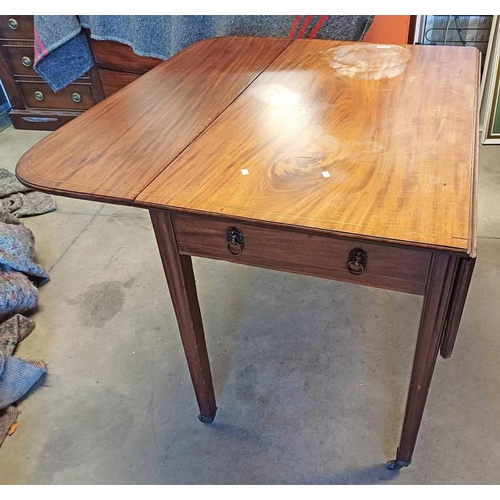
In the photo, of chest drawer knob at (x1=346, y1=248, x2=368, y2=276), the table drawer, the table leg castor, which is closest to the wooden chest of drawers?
the table drawer

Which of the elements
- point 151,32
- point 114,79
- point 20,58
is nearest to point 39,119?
point 20,58

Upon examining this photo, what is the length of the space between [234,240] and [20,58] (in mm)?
2405

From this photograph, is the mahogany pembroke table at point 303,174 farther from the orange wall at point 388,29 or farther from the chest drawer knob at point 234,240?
the orange wall at point 388,29

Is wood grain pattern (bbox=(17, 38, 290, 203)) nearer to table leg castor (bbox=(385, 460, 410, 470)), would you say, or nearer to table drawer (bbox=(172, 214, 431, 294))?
table drawer (bbox=(172, 214, 431, 294))

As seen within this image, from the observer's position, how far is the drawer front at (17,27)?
2.46 m

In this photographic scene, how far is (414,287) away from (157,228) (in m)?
0.49

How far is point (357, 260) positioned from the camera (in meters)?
0.81

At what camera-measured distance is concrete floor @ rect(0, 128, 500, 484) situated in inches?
47.9

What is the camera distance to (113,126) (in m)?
1.08

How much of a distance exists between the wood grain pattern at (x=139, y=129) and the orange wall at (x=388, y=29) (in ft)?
2.37

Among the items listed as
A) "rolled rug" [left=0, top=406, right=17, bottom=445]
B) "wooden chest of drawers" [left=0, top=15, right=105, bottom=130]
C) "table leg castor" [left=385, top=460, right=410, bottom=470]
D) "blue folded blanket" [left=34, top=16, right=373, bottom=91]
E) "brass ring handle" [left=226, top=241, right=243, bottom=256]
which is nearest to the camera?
"brass ring handle" [left=226, top=241, right=243, bottom=256]

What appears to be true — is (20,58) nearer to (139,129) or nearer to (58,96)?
(58,96)

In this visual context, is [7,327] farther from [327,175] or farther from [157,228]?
[327,175]
